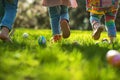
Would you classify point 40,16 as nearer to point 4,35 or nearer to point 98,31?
point 98,31

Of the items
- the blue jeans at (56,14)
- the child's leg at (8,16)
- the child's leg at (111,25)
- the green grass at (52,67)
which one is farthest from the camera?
the child's leg at (111,25)

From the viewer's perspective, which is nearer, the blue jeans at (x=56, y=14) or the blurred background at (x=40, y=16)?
the blue jeans at (x=56, y=14)

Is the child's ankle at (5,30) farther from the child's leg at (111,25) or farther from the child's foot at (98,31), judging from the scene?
the child's leg at (111,25)

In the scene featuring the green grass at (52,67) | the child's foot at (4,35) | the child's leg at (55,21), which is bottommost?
the green grass at (52,67)

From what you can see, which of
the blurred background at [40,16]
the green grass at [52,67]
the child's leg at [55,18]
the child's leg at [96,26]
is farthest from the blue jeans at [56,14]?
the blurred background at [40,16]

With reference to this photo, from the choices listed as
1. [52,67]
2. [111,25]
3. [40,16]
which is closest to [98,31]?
[111,25]

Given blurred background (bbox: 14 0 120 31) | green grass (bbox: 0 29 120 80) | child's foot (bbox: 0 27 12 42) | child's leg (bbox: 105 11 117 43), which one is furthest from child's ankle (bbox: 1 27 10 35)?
blurred background (bbox: 14 0 120 31)

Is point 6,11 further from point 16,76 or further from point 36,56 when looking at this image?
point 16,76

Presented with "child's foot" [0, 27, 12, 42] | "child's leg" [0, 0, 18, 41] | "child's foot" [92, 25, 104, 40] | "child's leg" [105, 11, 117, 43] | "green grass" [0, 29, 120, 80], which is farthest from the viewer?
"child's leg" [105, 11, 117, 43]

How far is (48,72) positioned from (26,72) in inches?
Result: 6.9

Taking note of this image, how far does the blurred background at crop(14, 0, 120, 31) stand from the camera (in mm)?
21391

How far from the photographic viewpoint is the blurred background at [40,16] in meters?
21.4

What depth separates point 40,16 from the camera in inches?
988

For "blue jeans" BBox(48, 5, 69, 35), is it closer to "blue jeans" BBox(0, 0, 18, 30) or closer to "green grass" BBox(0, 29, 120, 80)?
"blue jeans" BBox(0, 0, 18, 30)
